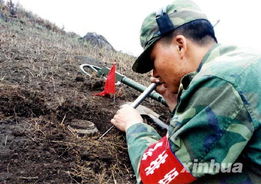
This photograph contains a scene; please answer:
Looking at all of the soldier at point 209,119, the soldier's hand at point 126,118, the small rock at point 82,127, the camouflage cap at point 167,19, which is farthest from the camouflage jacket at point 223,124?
the small rock at point 82,127

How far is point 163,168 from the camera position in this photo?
162 centimetres

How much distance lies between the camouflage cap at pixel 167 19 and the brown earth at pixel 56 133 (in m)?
0.93

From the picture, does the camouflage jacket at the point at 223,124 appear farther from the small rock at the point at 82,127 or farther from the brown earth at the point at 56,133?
the small rock at the point at 82,127

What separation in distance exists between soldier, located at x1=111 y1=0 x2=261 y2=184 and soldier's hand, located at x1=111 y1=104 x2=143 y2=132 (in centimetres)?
57

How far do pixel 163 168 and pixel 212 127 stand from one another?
367 millimetres

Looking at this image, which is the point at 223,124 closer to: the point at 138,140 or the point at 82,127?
the point at 138,140

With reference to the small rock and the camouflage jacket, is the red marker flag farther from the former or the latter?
the camouflage jacket

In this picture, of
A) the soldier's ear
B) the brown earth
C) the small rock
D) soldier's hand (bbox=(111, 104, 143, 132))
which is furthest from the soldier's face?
the small rock

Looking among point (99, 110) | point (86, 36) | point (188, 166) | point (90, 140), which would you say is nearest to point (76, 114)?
point (99, 110)

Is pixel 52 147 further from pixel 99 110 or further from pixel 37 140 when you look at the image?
pixel 99 110

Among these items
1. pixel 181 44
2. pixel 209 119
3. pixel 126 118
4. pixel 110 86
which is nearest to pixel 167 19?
pixel 181 44

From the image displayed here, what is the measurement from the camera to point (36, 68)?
4355 mm

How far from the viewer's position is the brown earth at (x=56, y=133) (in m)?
2.26

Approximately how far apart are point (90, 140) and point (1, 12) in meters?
9.71
